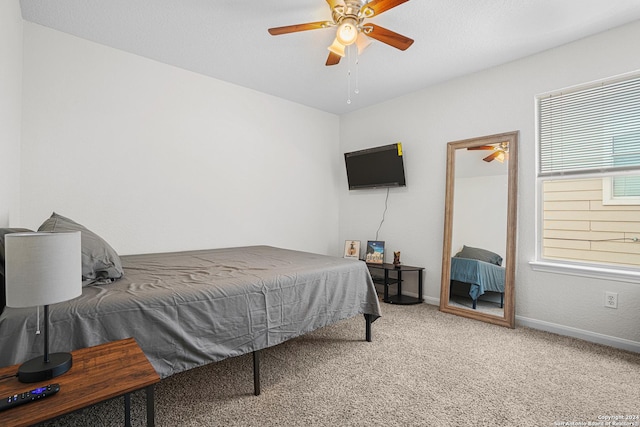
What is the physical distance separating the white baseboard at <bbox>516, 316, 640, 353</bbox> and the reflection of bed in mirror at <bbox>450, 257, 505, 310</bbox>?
28 cm

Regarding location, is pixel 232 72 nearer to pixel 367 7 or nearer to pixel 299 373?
pixel 367 7

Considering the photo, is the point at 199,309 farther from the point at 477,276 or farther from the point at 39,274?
the point at 477,276

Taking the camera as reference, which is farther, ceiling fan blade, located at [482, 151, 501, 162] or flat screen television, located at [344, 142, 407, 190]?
flat screen television, located at [344, 142, 407, 190]

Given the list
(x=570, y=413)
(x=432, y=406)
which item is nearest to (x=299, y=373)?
(x=432, y=406)

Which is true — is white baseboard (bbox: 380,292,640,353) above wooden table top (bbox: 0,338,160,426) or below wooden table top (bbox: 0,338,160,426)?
below

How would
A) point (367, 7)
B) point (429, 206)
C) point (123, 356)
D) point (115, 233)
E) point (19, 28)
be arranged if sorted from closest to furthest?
point (123, 356), point (367, 7), point (19, 28), point (115, 233), point (429, 206)

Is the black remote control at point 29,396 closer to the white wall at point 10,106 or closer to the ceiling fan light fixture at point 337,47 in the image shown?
the white wall at point 10,106

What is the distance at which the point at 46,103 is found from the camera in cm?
262

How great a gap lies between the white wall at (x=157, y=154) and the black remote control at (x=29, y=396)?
2.24m

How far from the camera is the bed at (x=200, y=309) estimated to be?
1.32 meters

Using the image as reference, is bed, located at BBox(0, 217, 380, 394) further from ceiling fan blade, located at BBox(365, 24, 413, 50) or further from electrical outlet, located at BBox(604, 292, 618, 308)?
electrical outlet, located at BBox(604, 292, 618, 308)

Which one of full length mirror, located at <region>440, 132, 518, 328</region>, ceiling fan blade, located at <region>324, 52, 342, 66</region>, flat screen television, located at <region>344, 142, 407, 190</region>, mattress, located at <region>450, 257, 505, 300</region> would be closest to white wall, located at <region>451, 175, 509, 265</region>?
full length mirror, located at <region>440, 132, 518, 328</region>

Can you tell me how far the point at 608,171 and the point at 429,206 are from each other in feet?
5.39

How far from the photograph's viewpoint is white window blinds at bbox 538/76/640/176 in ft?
8.52
